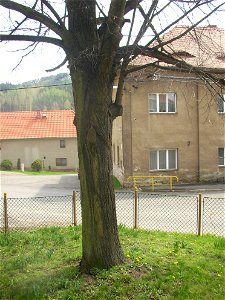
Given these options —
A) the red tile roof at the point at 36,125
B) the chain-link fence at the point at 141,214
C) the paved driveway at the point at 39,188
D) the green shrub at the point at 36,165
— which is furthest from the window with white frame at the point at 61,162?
the chain-link fence at the point at 141,214

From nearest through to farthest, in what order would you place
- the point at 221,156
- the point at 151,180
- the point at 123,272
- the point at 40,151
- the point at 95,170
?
1. the point at 123,272
2. the point at 95,170
3. the point at 151,180
4. the point at 221,156
5. the point at 40,151

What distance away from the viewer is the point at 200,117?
23016 mm

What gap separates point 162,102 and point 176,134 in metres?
1.97

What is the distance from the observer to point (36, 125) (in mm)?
50812

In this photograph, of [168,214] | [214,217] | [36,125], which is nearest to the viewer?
[214,217]

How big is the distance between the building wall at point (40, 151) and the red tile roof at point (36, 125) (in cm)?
65

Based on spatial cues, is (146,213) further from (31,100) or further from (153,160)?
(31,100)

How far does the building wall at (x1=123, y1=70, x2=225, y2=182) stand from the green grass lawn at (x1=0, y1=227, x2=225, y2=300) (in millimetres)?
13823

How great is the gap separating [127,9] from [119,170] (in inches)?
727

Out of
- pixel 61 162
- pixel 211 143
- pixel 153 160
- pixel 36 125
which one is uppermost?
pixel 36 125

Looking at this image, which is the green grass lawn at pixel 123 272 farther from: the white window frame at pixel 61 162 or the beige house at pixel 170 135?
the white window frame at pixel 61 162

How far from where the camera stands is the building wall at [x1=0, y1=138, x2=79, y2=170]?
48.2 metres

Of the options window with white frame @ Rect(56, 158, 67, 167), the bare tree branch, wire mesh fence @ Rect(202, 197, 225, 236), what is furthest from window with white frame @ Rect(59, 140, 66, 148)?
the bare tree branch

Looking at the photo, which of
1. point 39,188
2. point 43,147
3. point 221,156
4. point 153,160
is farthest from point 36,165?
point 221,156
